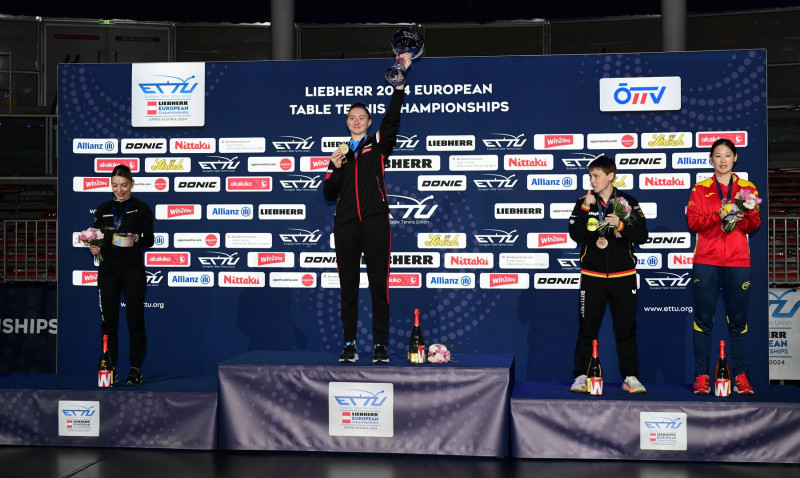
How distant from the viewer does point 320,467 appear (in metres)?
4.45

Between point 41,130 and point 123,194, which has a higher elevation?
point 41,130

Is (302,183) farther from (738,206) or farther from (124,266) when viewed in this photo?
(738,206)

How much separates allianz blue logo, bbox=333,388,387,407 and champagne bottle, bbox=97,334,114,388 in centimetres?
153

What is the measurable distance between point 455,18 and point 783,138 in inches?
191

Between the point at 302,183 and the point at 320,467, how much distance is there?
2.65m

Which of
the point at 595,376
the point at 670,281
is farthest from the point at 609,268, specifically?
the point at 670,281

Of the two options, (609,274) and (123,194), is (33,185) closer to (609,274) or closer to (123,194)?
(123,194)

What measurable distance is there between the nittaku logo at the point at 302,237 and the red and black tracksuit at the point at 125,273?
126 centimetres

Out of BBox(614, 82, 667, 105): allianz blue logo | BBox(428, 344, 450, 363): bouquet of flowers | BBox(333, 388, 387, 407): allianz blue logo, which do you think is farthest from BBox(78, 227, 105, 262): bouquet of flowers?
BBox(614, 82, 667, 105): allianz blue logo

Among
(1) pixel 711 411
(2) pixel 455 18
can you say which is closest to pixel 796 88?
(2) pixel 455 18

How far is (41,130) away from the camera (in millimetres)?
9781

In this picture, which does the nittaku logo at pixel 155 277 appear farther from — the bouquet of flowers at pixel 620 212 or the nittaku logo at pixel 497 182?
the bouquet of flowers at pixel 620 212

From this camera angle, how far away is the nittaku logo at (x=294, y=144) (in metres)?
6.41

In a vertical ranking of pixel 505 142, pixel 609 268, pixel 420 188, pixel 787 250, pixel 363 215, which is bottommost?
pixel 609 268
